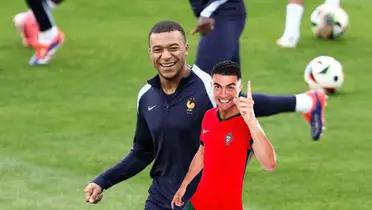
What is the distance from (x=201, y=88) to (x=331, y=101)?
7.03 meters

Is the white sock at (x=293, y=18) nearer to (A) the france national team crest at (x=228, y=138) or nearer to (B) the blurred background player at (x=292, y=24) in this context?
(B) the blurred background player at (x=292, y=24)

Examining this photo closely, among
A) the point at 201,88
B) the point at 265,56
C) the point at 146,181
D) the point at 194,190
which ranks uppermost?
the point at 201,88

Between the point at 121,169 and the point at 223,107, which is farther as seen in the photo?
the point at 121,169

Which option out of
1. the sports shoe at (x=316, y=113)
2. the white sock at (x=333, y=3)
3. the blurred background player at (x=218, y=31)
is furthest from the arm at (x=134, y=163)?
the white sock at (x=333, y=3)

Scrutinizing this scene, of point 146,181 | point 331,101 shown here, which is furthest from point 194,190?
point 331,101

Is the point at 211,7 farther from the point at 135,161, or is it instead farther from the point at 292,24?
the point at 292,24

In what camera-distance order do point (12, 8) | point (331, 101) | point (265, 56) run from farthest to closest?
point (12, 8) → point (265, 56) → point (331, 101)

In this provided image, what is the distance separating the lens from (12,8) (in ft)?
60.1

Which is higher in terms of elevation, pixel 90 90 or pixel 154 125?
pixel 154 125

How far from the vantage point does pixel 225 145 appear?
6250 millimetres

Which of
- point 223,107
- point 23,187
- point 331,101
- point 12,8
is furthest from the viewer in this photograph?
point 12,8

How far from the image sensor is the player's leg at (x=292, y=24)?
15.6 metres

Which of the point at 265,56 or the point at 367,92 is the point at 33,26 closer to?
the point at 265,56

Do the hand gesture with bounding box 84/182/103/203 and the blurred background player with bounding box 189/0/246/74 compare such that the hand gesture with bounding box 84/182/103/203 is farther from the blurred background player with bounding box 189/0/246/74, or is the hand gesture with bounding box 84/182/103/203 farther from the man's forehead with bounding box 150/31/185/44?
the blurred background player with bounding box 189/0/246/74
